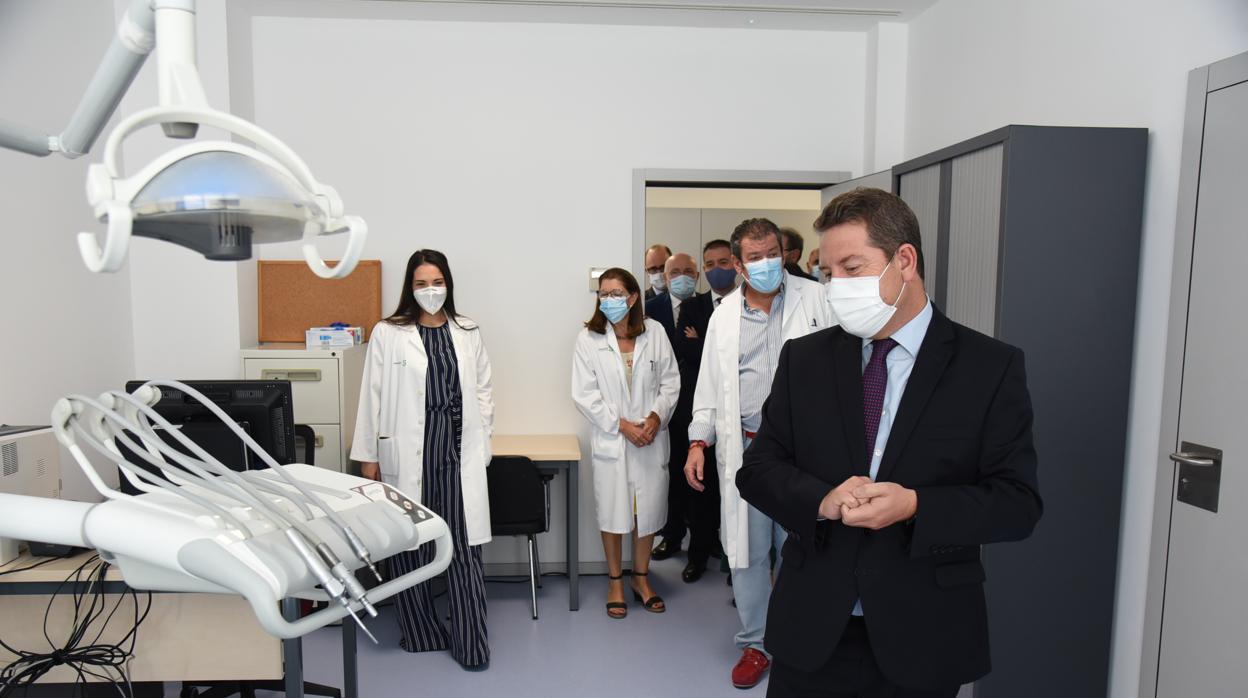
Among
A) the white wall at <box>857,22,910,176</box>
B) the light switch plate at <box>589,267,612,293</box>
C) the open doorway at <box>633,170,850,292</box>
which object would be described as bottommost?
the light switch plate at <box>589,267,612,293</box>

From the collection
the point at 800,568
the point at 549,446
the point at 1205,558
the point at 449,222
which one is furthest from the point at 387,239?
the point at 1205,558

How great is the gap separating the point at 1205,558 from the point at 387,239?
11.1 ft

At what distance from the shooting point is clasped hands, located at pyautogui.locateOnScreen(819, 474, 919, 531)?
4.07 feet

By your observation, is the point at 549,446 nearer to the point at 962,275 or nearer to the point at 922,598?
the point at 962,275

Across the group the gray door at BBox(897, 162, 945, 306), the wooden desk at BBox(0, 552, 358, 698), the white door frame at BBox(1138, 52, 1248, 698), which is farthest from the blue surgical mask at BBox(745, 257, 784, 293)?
the wooden desk at BBox(0, 552, 358, 698)

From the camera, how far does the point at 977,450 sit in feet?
4.34

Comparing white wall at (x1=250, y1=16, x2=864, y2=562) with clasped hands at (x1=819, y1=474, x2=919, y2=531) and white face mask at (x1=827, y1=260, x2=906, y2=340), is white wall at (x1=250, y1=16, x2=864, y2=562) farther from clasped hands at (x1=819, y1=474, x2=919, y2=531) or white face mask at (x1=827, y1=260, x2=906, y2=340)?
clasped hands at (x1=819, y1=474, x2=919, y2=531)

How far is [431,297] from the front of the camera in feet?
9.99

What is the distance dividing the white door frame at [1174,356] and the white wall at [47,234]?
354 centimetres

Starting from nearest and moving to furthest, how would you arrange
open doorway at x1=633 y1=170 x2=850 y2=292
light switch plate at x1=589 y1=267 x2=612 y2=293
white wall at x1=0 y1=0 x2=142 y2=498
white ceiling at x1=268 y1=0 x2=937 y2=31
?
white wall at x1=0 y1=0 x2=142 y2=498 → white ceiling at x1=268 y1=0 x2=937 y2=31 → light switch plate at x1=589 y1=267 x2=612 y2=293 → open doorway at x1=633 y1=170 x2=850 y2=292

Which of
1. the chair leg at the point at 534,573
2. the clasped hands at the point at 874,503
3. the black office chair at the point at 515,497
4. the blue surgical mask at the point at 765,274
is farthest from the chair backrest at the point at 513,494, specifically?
the clasped hands at the point at 874,503

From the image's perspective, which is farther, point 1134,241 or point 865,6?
point 865,6

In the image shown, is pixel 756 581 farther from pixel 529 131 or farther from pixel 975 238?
pixel 529 131

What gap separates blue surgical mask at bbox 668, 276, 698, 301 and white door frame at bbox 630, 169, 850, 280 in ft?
0.95
